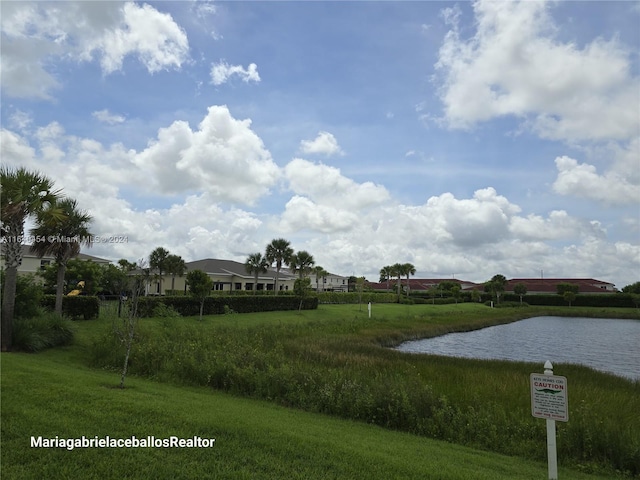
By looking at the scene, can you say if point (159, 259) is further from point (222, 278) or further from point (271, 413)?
point (271, 413)

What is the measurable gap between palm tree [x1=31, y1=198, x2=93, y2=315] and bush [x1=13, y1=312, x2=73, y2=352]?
3053 millimetres

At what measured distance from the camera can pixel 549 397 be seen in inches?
252

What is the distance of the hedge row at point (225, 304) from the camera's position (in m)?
28.2

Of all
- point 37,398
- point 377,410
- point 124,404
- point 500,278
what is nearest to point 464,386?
point 377,410

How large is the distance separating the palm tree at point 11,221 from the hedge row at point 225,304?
10.0 metres

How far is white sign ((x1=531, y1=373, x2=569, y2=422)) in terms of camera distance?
625 cm

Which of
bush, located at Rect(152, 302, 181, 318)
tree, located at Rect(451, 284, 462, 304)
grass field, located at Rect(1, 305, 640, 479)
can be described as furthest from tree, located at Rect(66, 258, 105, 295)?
tree, located at Rect(451, 284, 462, 304)

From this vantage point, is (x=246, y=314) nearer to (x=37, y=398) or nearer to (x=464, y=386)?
(x=464, y=386)

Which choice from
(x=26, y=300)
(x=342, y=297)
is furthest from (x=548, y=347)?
(x=342, y=297)

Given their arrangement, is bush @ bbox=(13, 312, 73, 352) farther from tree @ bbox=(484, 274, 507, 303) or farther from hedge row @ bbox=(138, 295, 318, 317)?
tree @ bbox=(484, 274, 507, 303)

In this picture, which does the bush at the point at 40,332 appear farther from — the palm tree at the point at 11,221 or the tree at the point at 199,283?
the tree at the point at 199,283

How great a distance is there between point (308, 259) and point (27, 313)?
48.0 meters

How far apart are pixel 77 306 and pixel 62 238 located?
4687mm

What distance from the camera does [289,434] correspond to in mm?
6852
